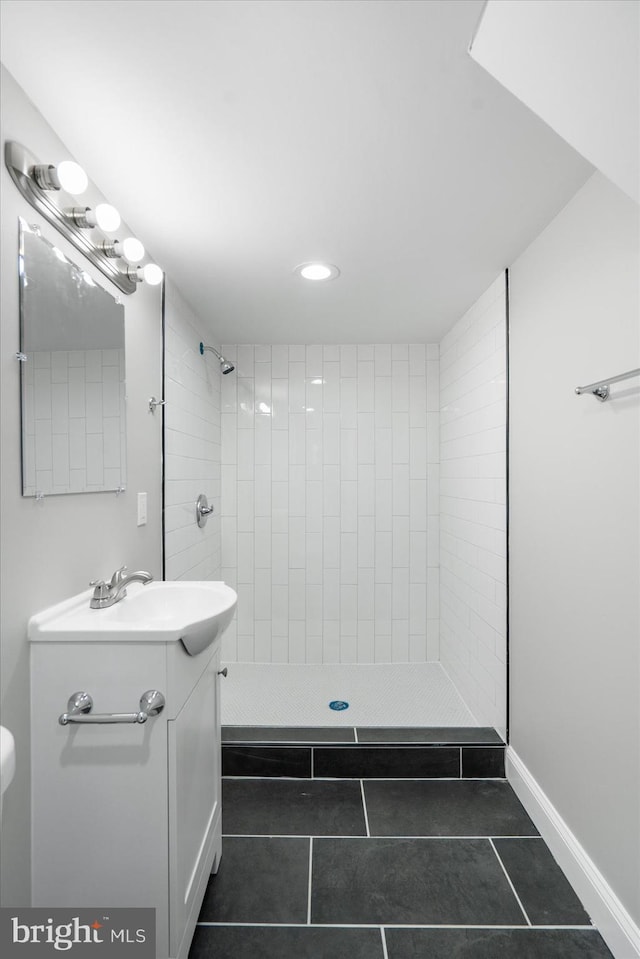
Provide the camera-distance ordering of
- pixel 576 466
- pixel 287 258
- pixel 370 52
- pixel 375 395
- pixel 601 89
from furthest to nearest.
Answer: pixel 375 395 → pixel 287 258 → pixel 576 466 → pixel 370 52 → pixel 601 89

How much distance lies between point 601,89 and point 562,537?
127 centimetres

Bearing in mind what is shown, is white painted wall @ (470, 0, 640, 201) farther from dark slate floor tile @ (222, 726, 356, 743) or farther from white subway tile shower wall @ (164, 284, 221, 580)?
dark slate floor tile @ (222, 726, 356, 743)

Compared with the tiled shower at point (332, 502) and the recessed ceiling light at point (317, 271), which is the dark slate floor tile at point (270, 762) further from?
the recessed ceiling light at point (317, 271)

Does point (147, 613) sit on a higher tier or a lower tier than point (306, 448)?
lower

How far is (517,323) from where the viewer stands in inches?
84.3

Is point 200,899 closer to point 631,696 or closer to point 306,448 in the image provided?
point 631,696

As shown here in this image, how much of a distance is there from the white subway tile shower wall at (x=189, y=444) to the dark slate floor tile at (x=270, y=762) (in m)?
0.89

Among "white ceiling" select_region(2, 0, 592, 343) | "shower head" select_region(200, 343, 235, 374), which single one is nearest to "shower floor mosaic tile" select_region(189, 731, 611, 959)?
"shower head" select_region(200, 343, 235, 374)

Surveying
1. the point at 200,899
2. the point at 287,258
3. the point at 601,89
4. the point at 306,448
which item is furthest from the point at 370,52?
the point at 306,448

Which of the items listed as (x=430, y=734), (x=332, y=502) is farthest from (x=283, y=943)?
(x=332, y=502)

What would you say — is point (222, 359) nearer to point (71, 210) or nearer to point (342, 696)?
Answer: point (71, 210)

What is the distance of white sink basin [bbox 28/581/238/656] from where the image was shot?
1224 millimetres

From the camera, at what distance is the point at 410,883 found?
1.67m

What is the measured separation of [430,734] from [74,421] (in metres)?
2.08
